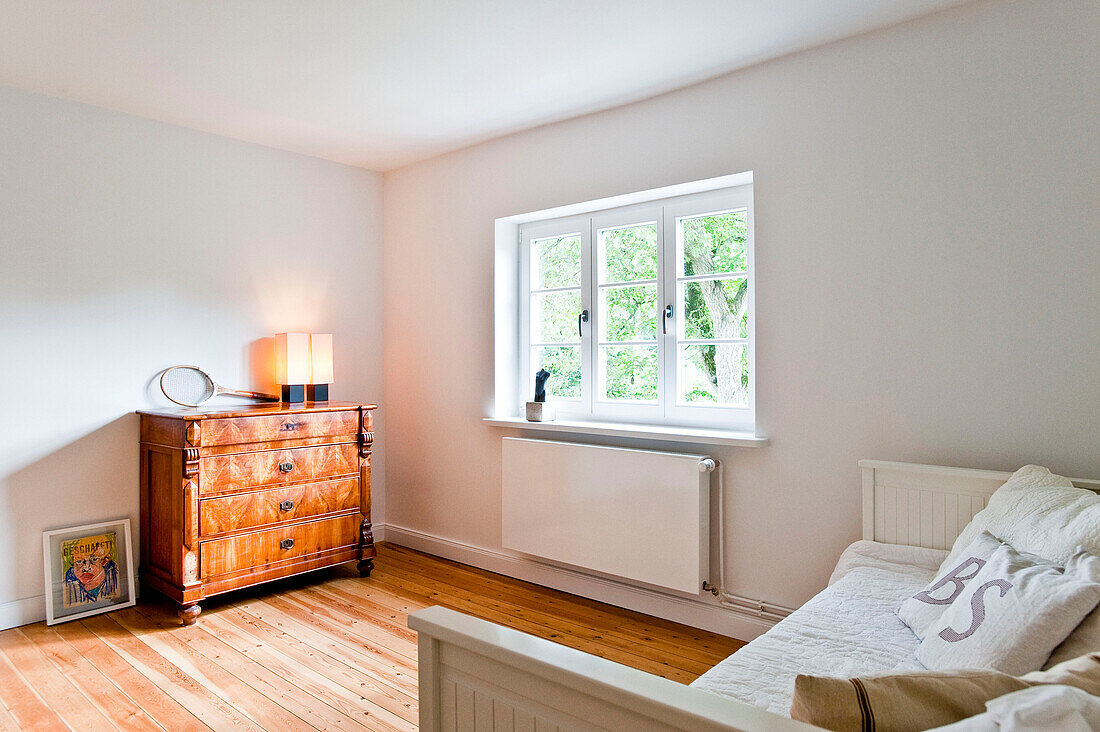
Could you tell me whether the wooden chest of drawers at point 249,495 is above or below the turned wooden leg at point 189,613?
above

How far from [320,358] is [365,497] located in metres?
0.84

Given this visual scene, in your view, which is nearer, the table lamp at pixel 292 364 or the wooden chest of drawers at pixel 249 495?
the wooden chest of drawers at pixel 249 495

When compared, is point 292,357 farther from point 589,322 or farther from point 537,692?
point 537,692

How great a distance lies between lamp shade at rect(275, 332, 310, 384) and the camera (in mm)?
3723

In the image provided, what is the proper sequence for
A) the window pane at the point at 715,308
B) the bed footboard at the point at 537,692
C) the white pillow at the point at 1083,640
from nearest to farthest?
the bed footboard at the point at 537,692, the white pillow at the point at 1083,640, the window pane at the point at 715,308

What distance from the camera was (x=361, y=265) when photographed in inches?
173

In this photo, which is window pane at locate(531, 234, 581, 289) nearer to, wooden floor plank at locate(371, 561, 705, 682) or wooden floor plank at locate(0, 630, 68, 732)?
wooden floor plank at locate(371, 561, 705, 682)

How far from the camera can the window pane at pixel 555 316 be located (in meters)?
3.67

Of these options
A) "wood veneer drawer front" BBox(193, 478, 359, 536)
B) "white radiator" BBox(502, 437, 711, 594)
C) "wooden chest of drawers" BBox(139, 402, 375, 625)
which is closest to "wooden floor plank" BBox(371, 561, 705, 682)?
"wooden chest of drawers" BBox(139, 402, 375, 625)

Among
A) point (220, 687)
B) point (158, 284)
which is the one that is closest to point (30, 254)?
point (158, 284)

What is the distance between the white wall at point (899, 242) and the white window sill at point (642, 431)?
100mm

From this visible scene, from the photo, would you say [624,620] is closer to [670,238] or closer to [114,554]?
[670,238]

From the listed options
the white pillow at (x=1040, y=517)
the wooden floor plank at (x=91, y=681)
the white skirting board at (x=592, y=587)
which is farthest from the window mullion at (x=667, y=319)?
the wooden floor plank at (x=91, y=681)

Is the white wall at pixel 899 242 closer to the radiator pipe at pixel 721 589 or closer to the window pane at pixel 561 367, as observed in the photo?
the radiator pipe at pixel 721 589
